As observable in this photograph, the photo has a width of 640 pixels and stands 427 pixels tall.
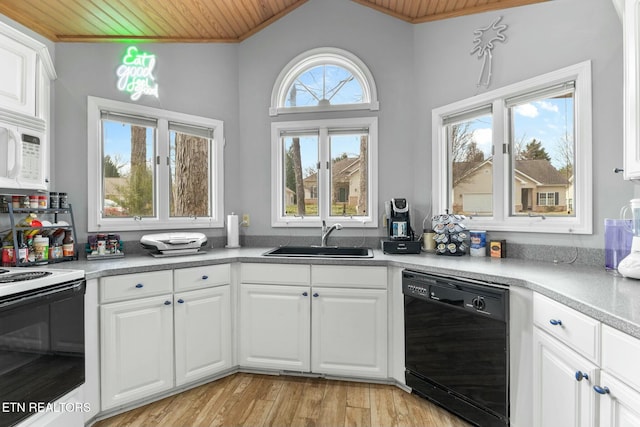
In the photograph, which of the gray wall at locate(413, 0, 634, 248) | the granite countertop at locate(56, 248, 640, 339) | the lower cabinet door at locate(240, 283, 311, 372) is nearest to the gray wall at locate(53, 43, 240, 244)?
the granite countertop at locate(56, 248, 640, 339)

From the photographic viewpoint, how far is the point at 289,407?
2117 millimetres

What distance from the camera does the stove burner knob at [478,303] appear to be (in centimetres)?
176

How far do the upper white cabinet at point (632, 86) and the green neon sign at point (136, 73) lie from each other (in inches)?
120

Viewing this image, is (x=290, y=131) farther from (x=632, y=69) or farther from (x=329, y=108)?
(x=632, y=69)

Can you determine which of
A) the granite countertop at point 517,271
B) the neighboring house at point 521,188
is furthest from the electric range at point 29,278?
the neighboring house at point 521,188

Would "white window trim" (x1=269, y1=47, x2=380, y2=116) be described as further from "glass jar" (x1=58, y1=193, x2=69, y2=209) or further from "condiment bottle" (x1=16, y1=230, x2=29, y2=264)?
"condiment bottle" (x1=16, y1=230, x2=29, y2=264)

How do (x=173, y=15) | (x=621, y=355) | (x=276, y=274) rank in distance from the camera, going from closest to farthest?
1. (x=621, y=355)
2. (x=276, y=274)
3. (x=173, y=15)

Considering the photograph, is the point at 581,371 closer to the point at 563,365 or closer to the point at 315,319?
the point at 563,365

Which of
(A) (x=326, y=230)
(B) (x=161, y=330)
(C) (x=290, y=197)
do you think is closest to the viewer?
(B) (x=161, y=330)

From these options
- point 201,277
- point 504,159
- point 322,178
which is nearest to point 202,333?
point 201,277

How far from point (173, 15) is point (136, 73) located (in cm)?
54

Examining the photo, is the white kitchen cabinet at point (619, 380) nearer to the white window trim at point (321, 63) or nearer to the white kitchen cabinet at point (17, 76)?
the white window trim at point (321, 63)

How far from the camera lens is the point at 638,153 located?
56.9 inches

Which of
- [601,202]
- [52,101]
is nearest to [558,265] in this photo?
[601,202]
